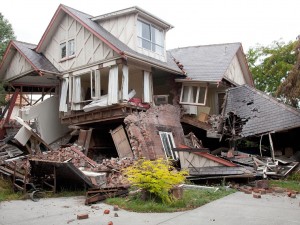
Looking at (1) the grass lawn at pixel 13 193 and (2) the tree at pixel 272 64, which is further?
(2) the tree at pixel 272 64

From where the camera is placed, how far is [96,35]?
53.7ft

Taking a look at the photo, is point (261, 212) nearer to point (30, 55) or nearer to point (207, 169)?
point (207, 169)

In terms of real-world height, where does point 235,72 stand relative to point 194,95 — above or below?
above

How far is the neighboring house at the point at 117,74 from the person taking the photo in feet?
51.6

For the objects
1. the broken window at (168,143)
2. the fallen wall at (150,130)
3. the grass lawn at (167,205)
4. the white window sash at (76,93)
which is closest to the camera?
the grass lawn at (167,205)

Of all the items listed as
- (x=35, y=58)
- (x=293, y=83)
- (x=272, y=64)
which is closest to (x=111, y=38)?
(x=35, y=58)

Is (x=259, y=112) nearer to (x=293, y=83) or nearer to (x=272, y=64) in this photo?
(x=293, y=83)

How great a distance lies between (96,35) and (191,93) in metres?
6.46

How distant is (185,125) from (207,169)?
287 inches

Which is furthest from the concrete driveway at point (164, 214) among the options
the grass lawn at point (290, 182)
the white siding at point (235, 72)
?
the white siding at point (235, 72)

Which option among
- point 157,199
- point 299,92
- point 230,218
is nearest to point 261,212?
point 230,218

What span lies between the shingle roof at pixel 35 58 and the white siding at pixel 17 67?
420 mm

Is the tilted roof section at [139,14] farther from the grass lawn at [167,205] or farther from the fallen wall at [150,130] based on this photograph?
the grass lawn at [167,205]

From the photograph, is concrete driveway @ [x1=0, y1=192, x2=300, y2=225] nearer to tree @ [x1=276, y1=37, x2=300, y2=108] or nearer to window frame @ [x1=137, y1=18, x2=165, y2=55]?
tree @ [x1=276, y1=37, x2=300, y2=108]
